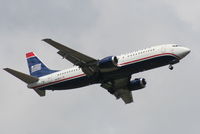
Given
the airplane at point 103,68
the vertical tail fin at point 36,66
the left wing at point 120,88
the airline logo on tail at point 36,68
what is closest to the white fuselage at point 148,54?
the airplane at point 103,68

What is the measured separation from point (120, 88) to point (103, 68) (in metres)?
9.77

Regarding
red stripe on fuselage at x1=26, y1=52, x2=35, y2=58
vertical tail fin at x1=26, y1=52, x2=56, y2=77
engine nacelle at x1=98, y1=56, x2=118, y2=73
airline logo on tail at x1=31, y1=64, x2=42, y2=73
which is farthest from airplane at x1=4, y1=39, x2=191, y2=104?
red stripe on fuselage at x1=26, y1=52, x2=35, y2=58

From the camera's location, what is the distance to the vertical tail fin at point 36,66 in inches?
3415

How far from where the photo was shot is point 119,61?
76938 millimetres

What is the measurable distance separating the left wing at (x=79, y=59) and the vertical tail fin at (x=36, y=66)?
8.96 meters

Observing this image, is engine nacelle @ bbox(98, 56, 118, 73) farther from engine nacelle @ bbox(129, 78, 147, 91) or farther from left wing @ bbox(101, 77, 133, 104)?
engine nacelle @ bbox(129, 78, 147, 91)

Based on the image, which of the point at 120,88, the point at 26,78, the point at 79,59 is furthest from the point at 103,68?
the point at 26,78

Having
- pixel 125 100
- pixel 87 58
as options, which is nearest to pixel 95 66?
pixel 87 58

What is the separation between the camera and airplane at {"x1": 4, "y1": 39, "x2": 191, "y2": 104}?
75.8 meters

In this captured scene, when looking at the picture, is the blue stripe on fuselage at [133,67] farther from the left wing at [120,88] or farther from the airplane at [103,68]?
the left wing at [120,88]

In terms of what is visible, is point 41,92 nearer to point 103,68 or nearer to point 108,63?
point 103,68

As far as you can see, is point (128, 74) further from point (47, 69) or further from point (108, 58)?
point (47, 69)

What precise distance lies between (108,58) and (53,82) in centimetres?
1022

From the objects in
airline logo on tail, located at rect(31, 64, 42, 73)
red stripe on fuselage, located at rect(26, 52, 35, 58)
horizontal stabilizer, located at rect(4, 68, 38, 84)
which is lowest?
horizontal stabilizer, located at rect(4, 68, 38, 84)
